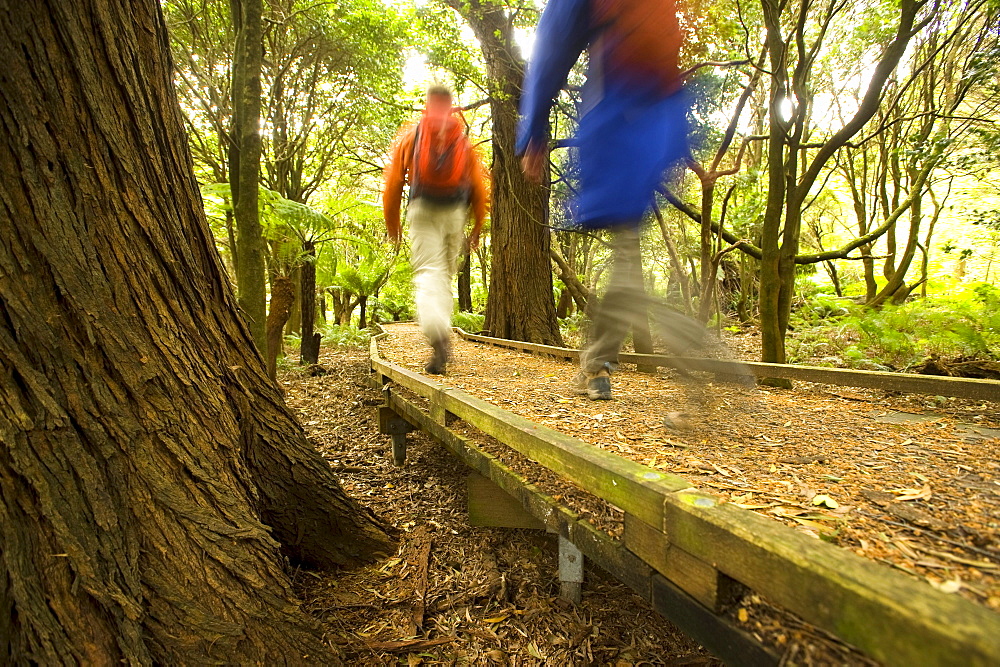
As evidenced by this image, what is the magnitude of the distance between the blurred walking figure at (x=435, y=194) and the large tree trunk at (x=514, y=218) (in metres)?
2.81

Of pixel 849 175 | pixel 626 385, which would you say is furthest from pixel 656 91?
pixel 849 175

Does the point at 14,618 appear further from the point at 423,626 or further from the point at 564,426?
the point at 564,426

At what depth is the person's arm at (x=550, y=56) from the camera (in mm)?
2074

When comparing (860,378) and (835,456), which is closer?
(835,456)

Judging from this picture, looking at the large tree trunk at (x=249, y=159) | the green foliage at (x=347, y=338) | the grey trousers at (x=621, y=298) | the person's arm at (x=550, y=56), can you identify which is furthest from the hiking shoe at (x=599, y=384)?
the green foliage at (x=347, y=338)

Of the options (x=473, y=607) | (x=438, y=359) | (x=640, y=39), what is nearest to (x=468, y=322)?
(x=438, y=359)

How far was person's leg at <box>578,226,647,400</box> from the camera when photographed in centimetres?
239

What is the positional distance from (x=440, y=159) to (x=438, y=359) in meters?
1.55

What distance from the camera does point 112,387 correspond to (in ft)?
5.04

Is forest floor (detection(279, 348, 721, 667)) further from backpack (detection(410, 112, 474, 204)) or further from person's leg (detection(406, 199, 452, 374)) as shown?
backpack (detection(410, 112, 474, 204))

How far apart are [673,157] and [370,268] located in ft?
30.8

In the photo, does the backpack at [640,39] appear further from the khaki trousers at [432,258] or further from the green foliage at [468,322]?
the green foliage at [468,322]

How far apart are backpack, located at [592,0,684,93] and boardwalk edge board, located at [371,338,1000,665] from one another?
5.48ft

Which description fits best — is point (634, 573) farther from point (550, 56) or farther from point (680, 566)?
point (550, 56)
